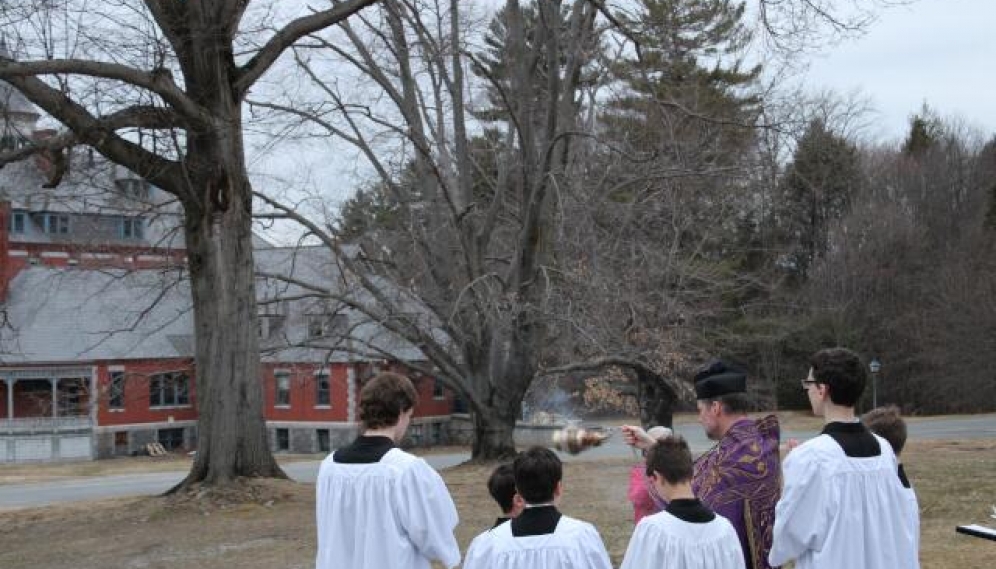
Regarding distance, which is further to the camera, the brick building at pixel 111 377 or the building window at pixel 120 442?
the building window at pixel 120 442

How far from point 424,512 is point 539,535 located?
100 cm

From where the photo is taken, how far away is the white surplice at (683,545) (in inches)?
189

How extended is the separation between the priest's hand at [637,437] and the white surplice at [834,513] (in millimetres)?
681

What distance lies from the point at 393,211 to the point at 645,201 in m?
7.16

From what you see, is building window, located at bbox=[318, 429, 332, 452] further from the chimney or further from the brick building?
the chimney

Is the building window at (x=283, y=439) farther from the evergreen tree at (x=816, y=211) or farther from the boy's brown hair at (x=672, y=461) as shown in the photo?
the boy's brown hair at (x=672, y=461)

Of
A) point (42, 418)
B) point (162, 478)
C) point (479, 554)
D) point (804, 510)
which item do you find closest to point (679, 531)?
point (804, 510)

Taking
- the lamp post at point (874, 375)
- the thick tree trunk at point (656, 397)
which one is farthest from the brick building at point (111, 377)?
the thick tree trunk at point (656, 397)

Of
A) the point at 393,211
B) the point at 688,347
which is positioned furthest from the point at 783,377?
the point at 393,211

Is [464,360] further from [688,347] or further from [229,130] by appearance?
[229,130]

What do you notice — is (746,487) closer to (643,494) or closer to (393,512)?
(643,494)

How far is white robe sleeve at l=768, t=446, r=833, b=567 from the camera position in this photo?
525cm

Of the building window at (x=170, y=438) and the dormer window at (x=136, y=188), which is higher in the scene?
the dormer window at (x=136, y=188)

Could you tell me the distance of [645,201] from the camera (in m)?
26.8
